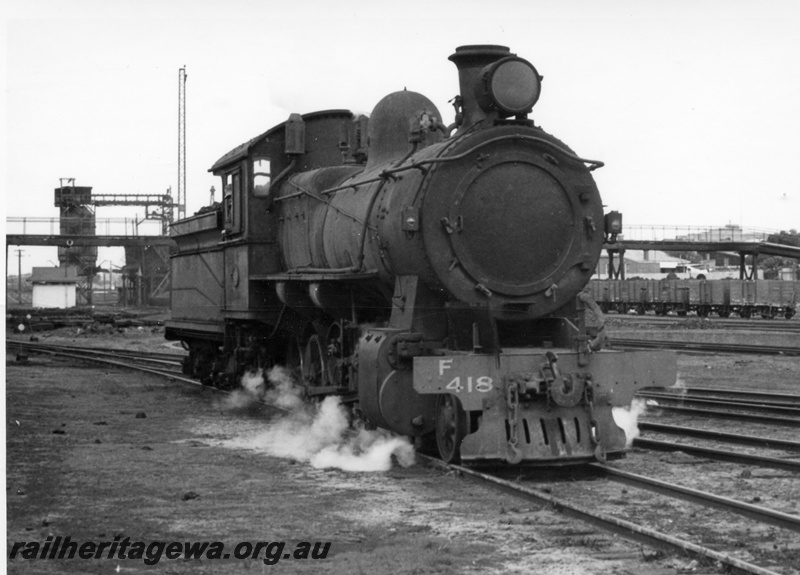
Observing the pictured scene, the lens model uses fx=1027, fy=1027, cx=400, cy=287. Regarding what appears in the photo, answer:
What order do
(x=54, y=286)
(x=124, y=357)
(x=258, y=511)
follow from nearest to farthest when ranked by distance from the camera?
1. (x=258, y=511)
2. (x=124, y=357)
3. (x=54, y=286)

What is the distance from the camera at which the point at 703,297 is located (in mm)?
51750

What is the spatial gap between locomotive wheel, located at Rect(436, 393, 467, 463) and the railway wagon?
121ft

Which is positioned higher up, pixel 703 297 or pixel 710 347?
pixel 703 297

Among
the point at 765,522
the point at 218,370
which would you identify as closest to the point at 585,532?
the point at 765,522

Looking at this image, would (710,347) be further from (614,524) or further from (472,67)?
(614,524)

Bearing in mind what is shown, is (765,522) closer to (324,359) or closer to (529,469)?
(529,469)

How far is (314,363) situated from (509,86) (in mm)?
5182

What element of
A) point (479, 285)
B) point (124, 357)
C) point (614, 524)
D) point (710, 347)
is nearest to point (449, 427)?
point (479, 285)

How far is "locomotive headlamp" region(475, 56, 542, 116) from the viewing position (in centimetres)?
967

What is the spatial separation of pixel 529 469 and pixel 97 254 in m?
46.1

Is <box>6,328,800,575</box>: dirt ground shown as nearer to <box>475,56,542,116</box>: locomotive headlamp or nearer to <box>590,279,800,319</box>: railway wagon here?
<box>475,56,542,116</box>: locomotive headlamp

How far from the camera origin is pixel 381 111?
37.8ft

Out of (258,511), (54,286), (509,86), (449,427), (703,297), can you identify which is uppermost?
(509,86)

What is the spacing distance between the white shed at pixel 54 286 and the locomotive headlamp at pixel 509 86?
41529 mm
